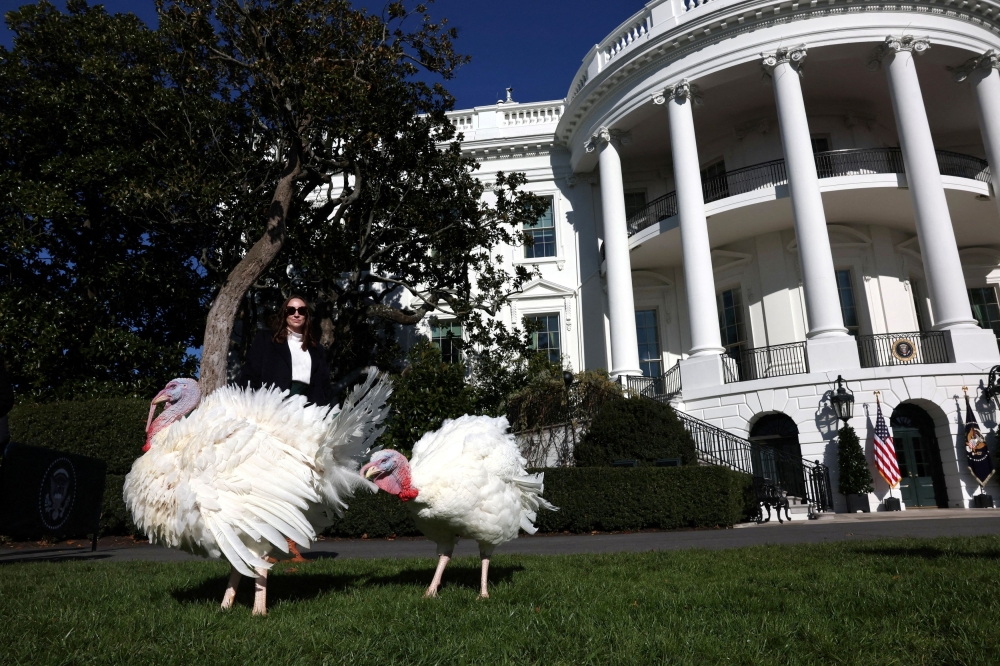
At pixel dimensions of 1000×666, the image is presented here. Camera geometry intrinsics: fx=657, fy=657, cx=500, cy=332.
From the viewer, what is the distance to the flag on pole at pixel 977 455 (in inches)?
569

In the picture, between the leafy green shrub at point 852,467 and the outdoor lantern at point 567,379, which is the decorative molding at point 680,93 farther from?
the leafy green shrub at point 852,467


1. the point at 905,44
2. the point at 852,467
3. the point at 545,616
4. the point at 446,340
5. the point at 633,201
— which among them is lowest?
the point at 545,616

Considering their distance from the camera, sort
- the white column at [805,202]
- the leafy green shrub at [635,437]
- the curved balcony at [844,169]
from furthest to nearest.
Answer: the curved balcony at [844,169] → the white column at [805,202] → the leafy green shrub at [635,437]

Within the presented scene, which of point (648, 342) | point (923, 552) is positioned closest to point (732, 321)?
point (648, 342)

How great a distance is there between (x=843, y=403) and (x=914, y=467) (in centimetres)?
295

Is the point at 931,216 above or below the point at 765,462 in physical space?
above

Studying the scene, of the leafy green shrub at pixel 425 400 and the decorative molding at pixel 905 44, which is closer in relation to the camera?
the leafy green shrub at pixel 425 400

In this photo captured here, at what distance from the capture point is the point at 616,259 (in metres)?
19.8

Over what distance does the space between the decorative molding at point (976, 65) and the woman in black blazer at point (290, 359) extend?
20945 millimetres

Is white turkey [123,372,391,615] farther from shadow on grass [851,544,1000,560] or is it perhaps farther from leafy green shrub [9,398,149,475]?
leafy green shrub [9,398,149,475]

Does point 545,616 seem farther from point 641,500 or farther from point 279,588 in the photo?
point 641,500

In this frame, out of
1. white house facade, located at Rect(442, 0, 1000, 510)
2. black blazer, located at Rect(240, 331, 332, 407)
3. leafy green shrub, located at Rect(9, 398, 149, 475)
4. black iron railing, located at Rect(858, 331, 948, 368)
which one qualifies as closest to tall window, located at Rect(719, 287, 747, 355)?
white house facade, located at Rect(442, 0, 1000, 510)

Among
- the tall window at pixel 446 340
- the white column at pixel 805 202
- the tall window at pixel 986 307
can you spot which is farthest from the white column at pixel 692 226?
the tall window at pixel 986 307

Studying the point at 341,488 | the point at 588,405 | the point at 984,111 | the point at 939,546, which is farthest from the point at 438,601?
the point at 984,111
